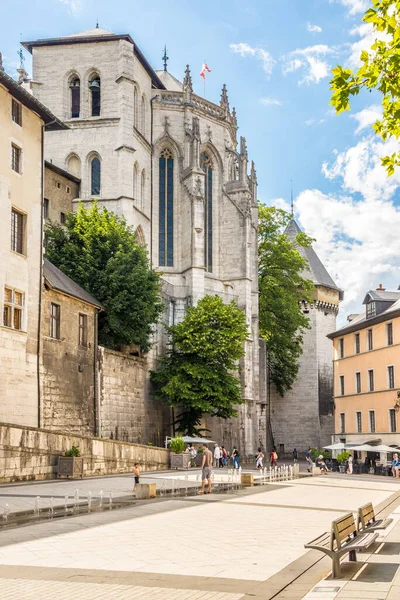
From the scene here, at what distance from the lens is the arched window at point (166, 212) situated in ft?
181

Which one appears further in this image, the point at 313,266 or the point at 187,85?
the point at 313,266

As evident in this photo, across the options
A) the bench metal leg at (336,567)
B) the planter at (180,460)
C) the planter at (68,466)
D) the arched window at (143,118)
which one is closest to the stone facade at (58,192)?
the arched window at (143,118)

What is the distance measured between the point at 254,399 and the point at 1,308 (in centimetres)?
3141

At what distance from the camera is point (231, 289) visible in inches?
2295

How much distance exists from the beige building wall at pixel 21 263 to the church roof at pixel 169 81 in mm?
36443

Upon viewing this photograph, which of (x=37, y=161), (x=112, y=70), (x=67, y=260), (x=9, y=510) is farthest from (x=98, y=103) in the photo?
(x=9, y=510)

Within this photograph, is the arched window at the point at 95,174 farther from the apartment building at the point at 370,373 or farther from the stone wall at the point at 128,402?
the apartment building at the point at 370,373

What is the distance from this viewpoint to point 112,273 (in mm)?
39812

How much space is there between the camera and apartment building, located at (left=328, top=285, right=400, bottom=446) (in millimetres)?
47031

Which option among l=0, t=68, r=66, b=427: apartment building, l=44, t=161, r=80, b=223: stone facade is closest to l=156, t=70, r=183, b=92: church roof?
l=44, t=161, r=80, b=223: stone facade

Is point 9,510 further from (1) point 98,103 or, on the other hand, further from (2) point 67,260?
(1) point 98,103

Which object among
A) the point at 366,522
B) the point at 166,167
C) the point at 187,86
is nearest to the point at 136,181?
the point at 166,167

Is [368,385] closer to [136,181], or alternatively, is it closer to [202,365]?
[202,365]

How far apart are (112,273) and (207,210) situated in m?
19.6
